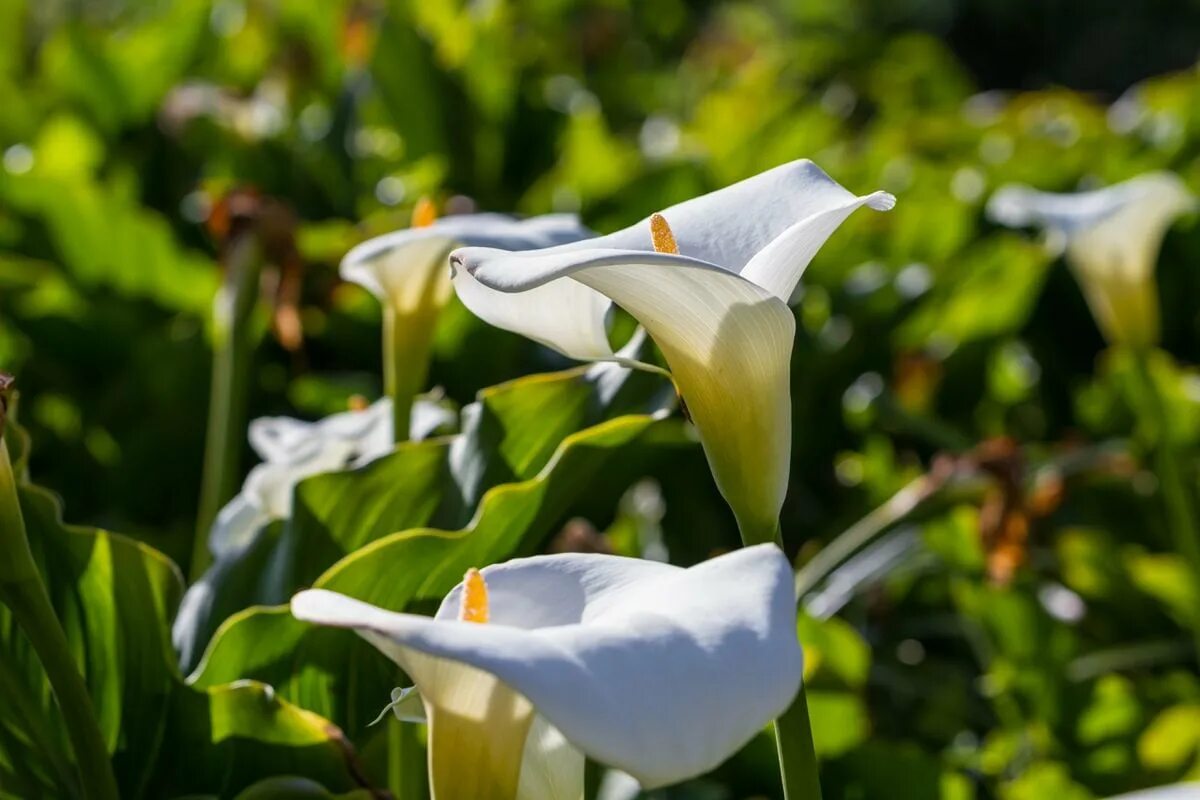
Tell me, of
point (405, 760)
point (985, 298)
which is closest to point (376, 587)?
point (405, 760)

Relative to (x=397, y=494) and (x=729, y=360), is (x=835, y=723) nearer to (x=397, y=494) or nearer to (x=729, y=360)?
(x=397, y=494)

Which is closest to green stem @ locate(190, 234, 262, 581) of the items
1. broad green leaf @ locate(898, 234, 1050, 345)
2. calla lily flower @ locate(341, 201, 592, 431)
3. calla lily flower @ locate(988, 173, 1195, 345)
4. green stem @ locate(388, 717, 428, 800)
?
calla lily flower @ locate(341, 201, 592, 431)

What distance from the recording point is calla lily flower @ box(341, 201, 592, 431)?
589mm

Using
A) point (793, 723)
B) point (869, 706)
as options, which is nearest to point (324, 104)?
point (869, 706)

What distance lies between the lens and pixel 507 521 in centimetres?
56

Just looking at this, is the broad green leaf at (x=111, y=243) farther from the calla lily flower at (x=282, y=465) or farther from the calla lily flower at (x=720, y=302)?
the calla lily flower at (x=720, y=302)

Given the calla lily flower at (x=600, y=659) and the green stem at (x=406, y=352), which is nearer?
the calla lily flower at (x=600, y=659)

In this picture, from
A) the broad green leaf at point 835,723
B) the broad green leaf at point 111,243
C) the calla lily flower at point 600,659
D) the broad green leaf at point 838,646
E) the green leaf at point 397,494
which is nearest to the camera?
the calla lily flower at point 600,659

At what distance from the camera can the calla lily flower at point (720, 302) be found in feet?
1.23

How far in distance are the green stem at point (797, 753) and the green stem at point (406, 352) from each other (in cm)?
29

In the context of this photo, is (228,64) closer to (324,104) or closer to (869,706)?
(324,104)

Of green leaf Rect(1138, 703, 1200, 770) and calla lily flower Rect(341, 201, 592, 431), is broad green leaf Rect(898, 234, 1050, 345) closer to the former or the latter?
green leaf Rect(1138, 703, 1200, 770)

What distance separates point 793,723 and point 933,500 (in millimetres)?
497

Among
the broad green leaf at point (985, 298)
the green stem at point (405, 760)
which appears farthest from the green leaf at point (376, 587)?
the broad green leaf at point (985, 298)
